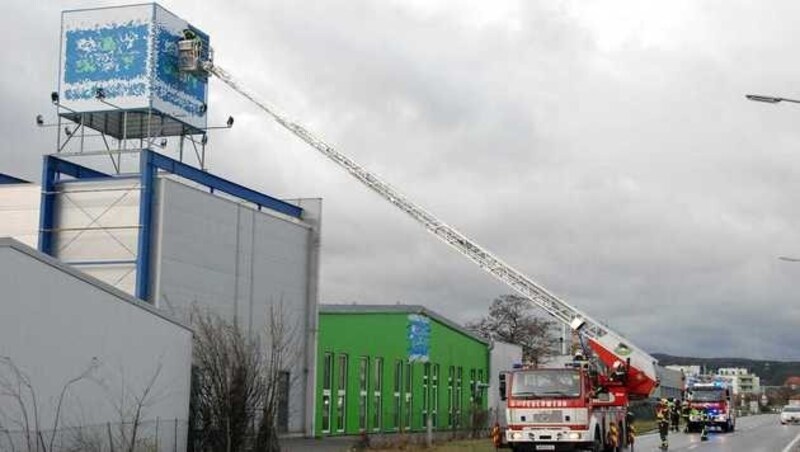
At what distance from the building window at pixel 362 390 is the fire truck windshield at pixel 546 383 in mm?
19343

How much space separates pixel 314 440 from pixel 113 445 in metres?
17.1

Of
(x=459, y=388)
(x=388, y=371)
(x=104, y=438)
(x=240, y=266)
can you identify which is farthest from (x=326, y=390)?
(x=104, y=438)

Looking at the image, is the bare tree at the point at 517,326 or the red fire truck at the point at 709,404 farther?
the bare tree at the point at 517,326

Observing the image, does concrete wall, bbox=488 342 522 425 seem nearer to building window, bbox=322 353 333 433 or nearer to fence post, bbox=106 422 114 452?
building window, bbox=322 353 333 433

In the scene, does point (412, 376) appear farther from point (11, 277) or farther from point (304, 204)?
point (11, 277)

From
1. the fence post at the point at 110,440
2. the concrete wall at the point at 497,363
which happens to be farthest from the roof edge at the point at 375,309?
the fence post at the point at 110,440

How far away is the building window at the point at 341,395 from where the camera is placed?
42688 millimetres

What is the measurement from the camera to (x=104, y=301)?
859 inches

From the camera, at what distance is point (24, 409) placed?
18.9m

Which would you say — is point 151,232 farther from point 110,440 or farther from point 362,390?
point 362,390

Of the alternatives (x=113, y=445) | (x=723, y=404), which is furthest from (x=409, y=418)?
(x=113, y=445)

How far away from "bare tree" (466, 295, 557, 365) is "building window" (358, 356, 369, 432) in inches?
1717

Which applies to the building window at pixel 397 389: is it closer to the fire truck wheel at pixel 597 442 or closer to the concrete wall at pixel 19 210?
the concrete wall at pixel 19 210

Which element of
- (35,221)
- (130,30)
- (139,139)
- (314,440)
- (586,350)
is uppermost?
(130,30)
